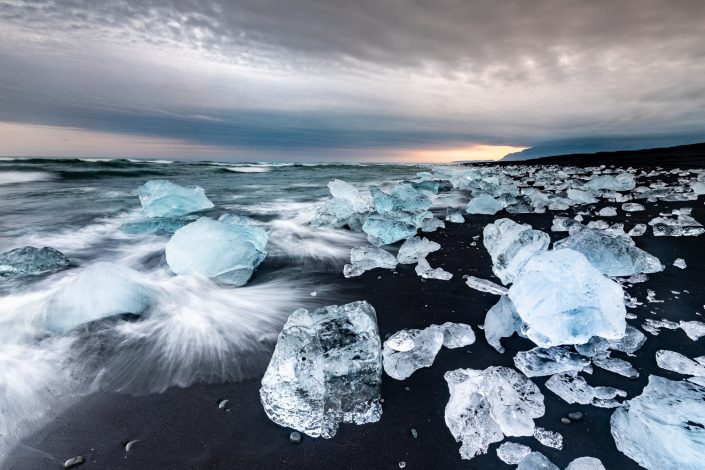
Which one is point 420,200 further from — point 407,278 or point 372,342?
point 372,342

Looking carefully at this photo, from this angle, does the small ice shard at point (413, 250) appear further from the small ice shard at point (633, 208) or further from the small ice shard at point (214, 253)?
the small ice shard at point (633, 208)

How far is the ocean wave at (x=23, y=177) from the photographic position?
14.3 m

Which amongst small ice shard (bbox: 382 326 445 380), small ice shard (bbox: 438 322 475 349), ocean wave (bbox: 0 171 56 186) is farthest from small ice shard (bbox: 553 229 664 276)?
ocean wave (bbox: 0 171 56 186)

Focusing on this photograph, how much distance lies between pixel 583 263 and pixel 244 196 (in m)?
11.1

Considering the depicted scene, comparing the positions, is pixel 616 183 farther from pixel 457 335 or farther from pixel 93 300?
pixel 93 300

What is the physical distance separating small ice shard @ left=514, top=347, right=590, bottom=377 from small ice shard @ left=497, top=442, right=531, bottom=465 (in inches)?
19.3

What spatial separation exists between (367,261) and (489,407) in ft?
7.21

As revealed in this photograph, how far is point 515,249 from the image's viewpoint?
2.95 metres

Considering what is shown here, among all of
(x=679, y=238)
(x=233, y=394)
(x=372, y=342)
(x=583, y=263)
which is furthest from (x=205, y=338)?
(x=679, y=238)

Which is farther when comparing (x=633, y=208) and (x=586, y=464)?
(x=633, y=208)

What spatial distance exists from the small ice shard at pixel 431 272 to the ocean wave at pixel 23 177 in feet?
59.5

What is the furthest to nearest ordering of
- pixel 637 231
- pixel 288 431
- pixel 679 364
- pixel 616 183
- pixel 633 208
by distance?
pixel 616 183, pixel 633 208, pixel 637 231, pixel 679 364, pixel 288 431

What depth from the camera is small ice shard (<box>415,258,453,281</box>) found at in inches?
127

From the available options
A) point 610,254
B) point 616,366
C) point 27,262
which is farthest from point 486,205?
point 27,262
